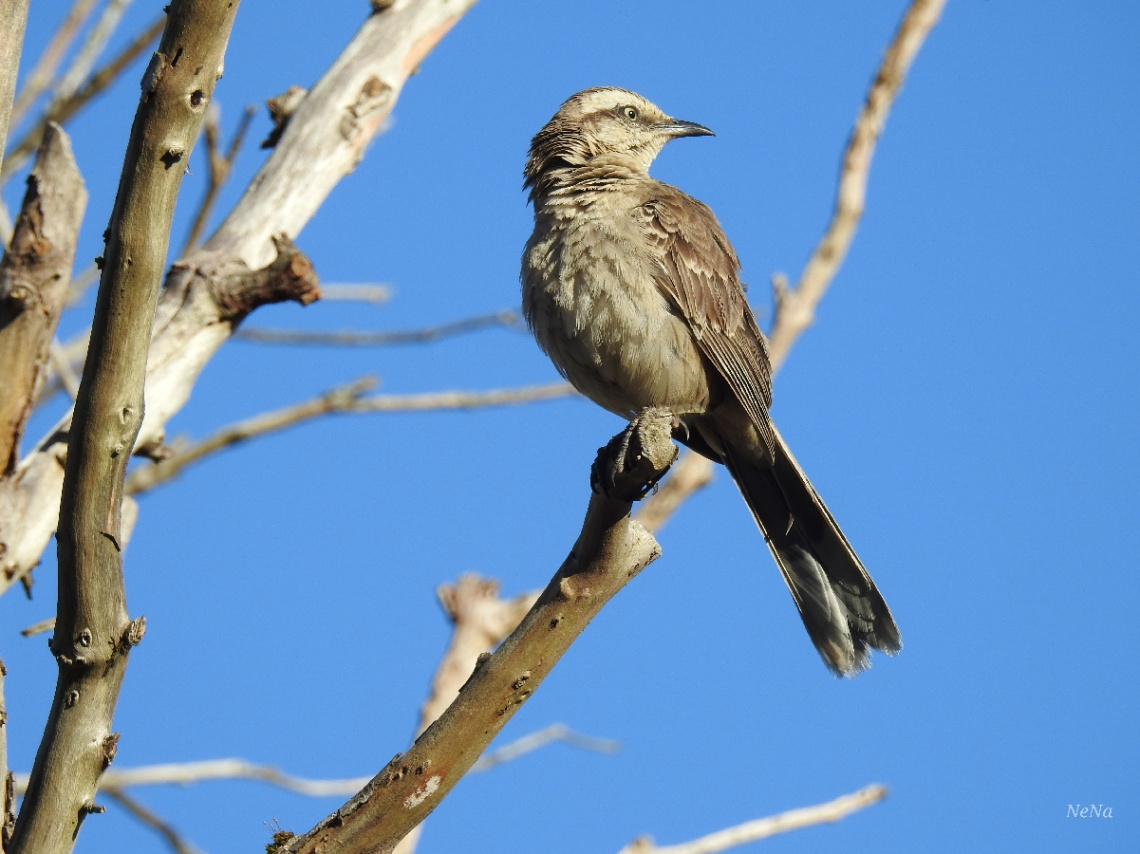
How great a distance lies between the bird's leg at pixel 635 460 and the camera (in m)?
3.61

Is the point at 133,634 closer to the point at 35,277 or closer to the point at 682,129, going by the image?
the point at 35,277

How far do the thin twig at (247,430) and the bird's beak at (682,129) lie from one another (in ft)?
7.92

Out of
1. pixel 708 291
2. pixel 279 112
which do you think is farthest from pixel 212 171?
pixel 708 291

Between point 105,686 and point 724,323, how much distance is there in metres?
3.28

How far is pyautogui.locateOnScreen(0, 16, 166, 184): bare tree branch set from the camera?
5602 mm

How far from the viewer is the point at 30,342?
4.89m

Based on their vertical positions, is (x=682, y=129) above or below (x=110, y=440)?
above

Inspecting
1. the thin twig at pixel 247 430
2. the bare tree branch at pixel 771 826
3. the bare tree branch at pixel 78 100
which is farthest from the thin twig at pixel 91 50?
the bare tree branch at pixel 771 826

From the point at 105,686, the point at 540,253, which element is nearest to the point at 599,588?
the point at 105,686

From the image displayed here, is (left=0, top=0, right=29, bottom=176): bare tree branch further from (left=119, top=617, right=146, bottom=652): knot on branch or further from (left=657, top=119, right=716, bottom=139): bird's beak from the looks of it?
(left=657, top=119, right=716, bottom=139): bird's beak

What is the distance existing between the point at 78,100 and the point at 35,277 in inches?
52.3

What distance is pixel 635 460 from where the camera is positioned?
369cm

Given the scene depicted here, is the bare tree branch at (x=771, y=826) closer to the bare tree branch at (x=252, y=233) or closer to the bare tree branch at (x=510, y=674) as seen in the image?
the bare tree branch at (x=510, y=674)

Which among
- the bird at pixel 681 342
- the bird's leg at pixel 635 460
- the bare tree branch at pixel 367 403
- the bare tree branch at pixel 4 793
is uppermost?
the bare tree branch at pixel 367 403
